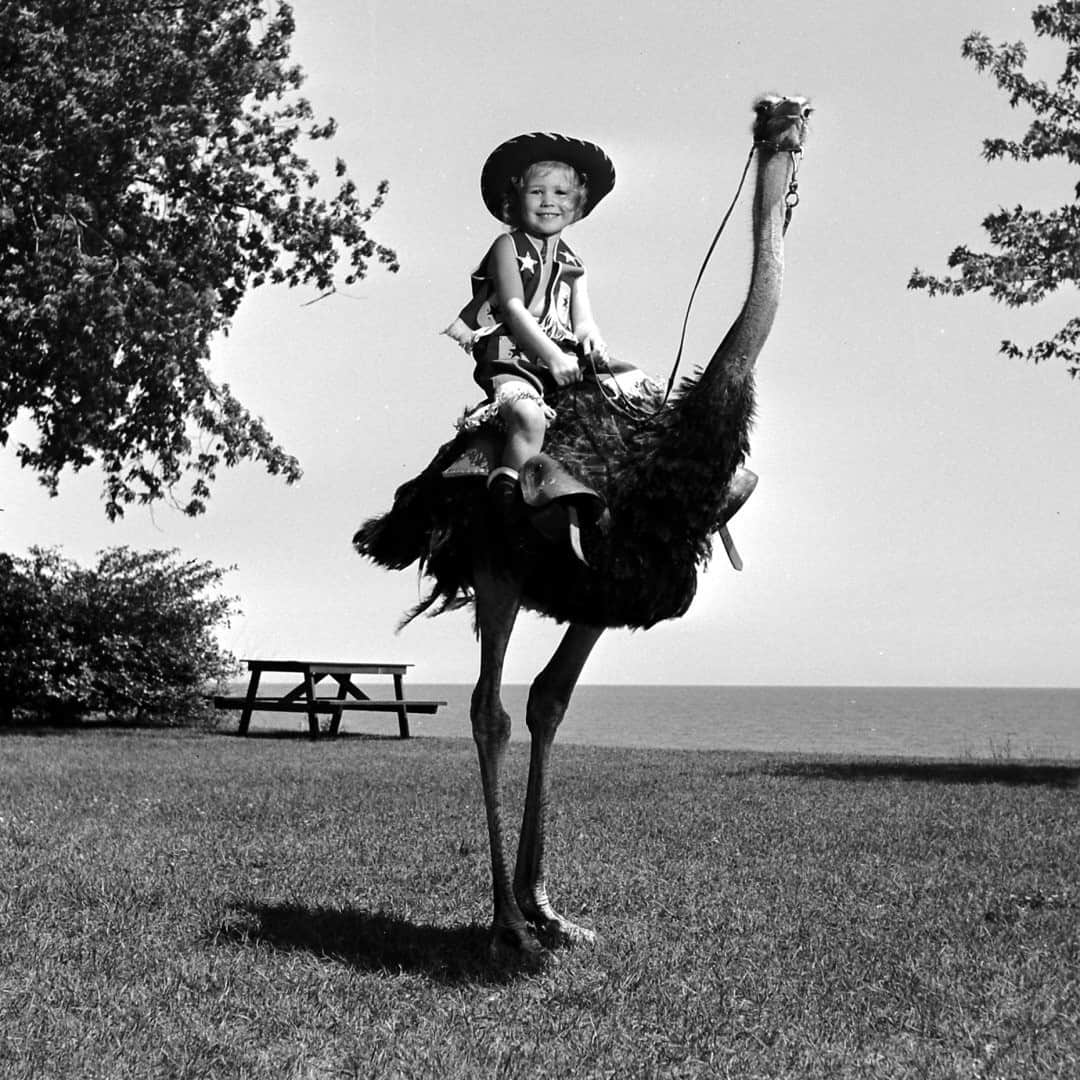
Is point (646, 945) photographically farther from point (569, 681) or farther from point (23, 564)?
point (23, 564)

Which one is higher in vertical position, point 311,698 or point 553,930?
point 311,698

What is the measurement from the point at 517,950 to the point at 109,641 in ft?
60.9

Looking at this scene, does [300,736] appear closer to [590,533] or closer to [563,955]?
[563,955]

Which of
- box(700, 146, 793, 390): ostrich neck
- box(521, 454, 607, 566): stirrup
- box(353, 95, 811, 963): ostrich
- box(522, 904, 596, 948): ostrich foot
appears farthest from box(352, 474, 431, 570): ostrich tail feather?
box(522, 904, 596, 948): ostrich foot

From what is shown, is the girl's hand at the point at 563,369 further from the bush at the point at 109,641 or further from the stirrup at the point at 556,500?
the bush at the point at 109,641

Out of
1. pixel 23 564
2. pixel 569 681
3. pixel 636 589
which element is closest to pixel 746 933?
pixel 569 681

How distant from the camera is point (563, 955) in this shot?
5551 mm

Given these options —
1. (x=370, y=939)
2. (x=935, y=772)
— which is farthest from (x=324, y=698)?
(x=370, y=939)

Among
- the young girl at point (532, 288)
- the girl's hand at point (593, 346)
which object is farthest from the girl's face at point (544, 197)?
the girl's hand at point (593, 346)

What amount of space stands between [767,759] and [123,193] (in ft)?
38.9

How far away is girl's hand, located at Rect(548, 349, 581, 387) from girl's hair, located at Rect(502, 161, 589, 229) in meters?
0.71

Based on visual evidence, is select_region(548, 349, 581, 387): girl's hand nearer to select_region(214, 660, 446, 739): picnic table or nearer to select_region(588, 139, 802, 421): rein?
select_region(588, 139, 802, 421): rein

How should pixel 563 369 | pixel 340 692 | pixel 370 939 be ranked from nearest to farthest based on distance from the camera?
pixel 563 369 → pixel 370 939 → pixel 340 692

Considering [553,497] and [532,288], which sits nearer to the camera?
[553,497]
